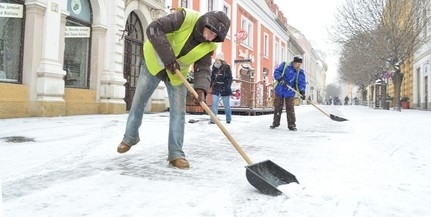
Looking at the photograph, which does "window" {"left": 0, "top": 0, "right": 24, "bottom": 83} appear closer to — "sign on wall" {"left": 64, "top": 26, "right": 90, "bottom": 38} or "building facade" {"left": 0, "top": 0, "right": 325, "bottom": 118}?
"building facade" {"left": 0, "top": 0, "right": 325, "bottom": 118}

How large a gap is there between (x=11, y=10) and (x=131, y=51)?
472 cm

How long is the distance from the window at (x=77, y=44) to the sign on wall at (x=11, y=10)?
1.37 m

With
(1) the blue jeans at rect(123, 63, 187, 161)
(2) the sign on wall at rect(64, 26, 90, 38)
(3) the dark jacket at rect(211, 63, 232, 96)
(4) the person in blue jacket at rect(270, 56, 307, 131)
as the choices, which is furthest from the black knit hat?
(2) the sign on wall at rect(64, 26, 90, 38)

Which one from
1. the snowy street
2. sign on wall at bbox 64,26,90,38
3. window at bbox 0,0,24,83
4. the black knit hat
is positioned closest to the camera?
the snowy street

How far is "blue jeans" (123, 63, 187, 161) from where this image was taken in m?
3.51

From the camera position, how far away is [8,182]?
2.75 meters

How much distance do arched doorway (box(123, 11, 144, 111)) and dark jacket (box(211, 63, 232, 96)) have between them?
436 cm

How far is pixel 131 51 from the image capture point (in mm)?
12555

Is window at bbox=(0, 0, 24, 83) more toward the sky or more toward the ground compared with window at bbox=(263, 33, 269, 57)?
more toward the ground

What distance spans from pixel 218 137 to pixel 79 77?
6.08 m

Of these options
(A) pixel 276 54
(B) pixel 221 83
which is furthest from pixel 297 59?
(A) pixel 276 54

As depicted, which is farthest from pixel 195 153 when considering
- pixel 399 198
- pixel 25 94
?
pixel 25 94

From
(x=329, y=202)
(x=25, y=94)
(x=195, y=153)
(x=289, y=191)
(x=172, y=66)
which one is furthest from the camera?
(x=25, y=94)

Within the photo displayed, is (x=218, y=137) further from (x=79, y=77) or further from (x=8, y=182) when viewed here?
(x=79, y=77)
